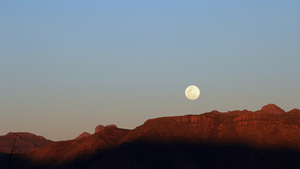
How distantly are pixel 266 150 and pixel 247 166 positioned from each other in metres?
22.4

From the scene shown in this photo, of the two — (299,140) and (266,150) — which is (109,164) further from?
(299,140)

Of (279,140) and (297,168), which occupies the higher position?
(279,140)

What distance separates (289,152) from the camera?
18438 centimetres

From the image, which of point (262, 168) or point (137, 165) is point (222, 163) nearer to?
point (262, 168)

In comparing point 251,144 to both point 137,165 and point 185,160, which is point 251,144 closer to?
point 185,160

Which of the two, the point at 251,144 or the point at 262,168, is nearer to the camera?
the point at 262,168

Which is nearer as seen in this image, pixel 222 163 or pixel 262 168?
pixel 262 168

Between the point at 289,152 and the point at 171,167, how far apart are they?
61.0 meters

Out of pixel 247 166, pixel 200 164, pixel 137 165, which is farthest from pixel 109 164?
pixel 247 166

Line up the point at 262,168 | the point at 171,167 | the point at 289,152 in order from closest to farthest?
the point at 262,168
the point at 289,152
the point at 171,167

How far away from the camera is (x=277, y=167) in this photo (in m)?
167

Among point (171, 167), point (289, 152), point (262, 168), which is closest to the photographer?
point (262, 168)

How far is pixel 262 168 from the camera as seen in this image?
164 metres

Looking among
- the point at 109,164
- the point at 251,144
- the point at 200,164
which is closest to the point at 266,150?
the point at 251,144
